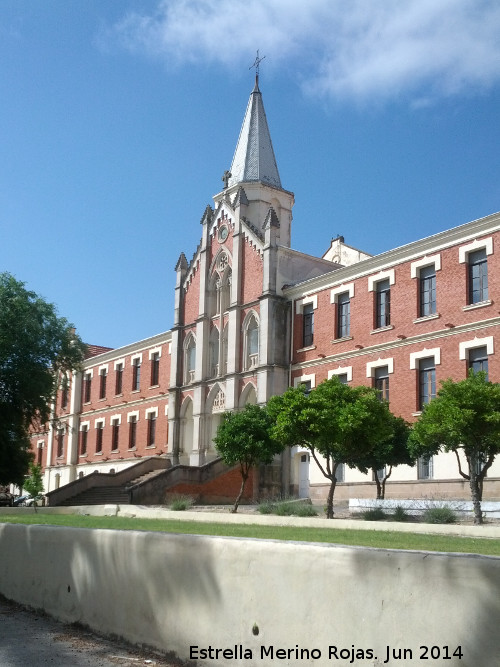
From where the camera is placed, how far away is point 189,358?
Answer: 4288cm

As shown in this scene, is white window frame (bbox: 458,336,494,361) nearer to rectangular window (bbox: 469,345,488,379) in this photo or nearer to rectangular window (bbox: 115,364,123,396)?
rectangular window (bbox: 469,345,488,379)

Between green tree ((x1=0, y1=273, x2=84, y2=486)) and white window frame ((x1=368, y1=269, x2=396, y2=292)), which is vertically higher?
white window frame ((x1=368, y1=269, x2=396, y2=292))

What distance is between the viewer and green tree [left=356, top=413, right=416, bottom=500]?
2673 cm

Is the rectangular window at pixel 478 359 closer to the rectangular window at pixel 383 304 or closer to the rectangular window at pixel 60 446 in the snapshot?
the rectangular window at pixel 383 304

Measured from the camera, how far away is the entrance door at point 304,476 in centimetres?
3478

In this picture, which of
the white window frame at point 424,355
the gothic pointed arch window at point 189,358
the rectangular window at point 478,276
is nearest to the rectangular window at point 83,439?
the gothic pointed arch window at point 189,358

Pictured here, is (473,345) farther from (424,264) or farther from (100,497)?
(100,497)

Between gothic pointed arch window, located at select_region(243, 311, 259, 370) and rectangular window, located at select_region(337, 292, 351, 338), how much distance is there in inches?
188

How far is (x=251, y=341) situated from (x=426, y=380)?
10.8 metres

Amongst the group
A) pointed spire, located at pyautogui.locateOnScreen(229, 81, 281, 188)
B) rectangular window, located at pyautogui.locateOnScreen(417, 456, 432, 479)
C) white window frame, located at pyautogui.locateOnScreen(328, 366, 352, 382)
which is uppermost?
pointed spire, located at pyautogui.locateOnScreen(229, 81, 281, 188)

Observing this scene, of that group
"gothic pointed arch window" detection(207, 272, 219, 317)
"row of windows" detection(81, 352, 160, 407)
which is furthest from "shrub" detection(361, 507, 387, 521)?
"row of windows" detection(81, 352, 160, 407)

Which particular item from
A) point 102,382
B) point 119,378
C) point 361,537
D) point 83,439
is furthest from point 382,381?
point 83,439

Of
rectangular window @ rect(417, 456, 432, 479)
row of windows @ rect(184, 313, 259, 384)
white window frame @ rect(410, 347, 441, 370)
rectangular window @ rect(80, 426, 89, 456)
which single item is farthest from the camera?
rectangular window @ rect(80, 426, 89, 456)

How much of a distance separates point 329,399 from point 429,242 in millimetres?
8488
